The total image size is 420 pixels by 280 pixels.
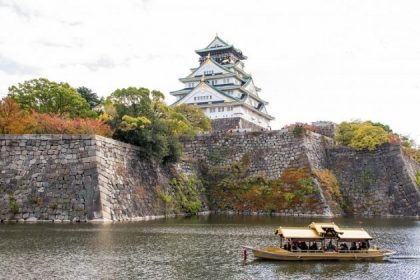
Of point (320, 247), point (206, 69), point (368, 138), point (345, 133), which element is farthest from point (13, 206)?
point (206, 69)

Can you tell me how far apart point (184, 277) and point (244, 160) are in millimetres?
27996

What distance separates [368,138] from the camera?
135ft

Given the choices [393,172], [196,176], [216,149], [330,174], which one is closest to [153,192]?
[196,176]

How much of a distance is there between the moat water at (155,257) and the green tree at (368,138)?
1778 cm

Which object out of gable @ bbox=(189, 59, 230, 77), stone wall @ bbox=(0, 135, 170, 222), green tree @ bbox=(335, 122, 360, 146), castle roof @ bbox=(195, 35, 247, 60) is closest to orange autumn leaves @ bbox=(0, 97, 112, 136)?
stone wall @ bbox=(0, 135, 170, 222)

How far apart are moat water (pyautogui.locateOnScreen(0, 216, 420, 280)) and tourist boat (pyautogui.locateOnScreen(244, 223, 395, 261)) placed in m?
0.38

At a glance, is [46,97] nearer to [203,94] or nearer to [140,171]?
[140,171]

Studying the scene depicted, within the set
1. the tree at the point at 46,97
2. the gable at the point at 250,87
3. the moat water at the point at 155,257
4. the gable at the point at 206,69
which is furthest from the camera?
the gable at the point at 206,69

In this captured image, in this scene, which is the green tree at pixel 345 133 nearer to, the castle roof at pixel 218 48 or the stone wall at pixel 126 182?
the stone wall at pixel 126 182

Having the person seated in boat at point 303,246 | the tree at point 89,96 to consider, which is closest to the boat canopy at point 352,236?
the person seated in boat at point 303,246

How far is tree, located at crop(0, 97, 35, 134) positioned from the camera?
100 ft

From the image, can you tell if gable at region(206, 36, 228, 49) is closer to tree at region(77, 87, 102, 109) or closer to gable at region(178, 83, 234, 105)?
gable at region(178, 83, 234, 105)

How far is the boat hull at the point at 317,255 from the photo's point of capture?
1731 centimetres

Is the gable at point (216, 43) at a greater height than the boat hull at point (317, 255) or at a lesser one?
greater
